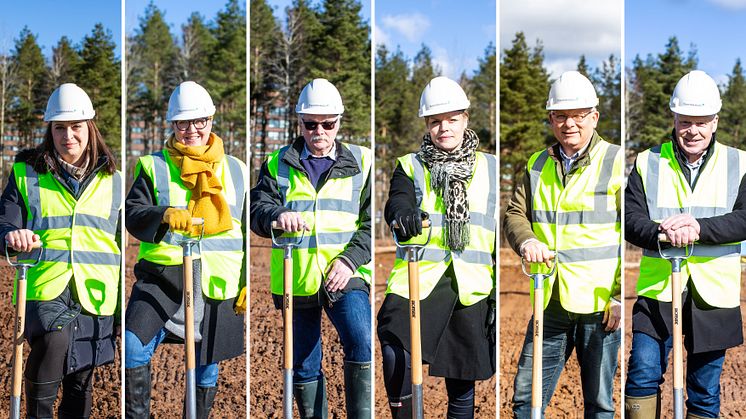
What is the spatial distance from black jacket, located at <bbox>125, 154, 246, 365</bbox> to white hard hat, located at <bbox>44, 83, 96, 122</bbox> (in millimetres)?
581

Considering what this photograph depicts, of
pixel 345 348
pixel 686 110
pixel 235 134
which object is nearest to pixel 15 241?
pixel 235 134

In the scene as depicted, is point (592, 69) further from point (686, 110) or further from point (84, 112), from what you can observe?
point (84, 112)

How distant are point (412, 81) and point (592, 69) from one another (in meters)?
1.04

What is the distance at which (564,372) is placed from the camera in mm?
6062

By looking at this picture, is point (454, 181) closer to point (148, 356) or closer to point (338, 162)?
point (338, 162)

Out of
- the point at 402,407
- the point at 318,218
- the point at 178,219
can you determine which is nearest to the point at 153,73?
the point at 178,219

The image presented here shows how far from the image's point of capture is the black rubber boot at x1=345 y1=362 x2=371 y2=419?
4953 millimetres

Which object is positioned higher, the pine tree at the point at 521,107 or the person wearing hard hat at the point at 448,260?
the pine tree at the point at 521,107

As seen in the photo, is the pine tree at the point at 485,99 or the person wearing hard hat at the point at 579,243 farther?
the pine tree at the point at 485,99

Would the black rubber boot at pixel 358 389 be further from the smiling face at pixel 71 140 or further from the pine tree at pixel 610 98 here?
the smiling face at pixel 71 140

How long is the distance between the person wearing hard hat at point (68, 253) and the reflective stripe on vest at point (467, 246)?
5.49 ft

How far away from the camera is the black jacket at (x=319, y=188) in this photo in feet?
16.2

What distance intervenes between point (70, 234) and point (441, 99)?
220 centimetres

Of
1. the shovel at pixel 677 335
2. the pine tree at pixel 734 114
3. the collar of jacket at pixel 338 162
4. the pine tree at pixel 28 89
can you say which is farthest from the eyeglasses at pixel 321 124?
the pine tree at pixel 734 114
